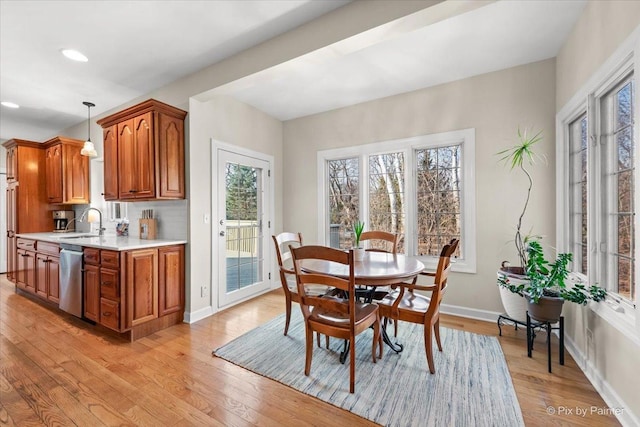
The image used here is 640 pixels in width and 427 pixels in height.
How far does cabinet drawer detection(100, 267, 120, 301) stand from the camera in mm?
2576

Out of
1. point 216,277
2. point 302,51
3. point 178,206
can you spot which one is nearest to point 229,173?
point 178,206

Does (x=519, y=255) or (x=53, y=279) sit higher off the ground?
(x=519, y=255)

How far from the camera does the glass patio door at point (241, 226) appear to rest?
11.3 ft

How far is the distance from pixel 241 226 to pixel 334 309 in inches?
91.0

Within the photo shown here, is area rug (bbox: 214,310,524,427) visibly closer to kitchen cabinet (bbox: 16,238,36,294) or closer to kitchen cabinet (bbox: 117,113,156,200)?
kitchen cabinet (bbox: 117,113,156,200)

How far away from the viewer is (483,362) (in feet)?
7.09

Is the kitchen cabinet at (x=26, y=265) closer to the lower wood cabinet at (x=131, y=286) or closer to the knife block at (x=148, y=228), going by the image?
the lower wood cabinet at (x=131, y=286)

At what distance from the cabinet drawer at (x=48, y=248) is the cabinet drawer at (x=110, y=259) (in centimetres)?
109

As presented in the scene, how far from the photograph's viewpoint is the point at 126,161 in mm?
3113

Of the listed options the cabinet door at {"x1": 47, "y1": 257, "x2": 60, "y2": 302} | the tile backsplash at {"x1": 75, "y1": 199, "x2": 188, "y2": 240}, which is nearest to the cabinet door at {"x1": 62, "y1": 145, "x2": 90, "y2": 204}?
the tile backsplash at {"x1": 75, "y1": 199, "x2": 188, "y2": 240}

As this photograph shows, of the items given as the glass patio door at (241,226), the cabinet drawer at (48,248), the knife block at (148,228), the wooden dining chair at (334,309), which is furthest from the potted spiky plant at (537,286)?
the cabinet drawer at (48,248)

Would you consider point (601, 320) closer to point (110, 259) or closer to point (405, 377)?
point (405, 377)

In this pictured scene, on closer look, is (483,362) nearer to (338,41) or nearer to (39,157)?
(338,41)

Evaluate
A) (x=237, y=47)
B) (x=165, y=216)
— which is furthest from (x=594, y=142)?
(x=165, y=216)
